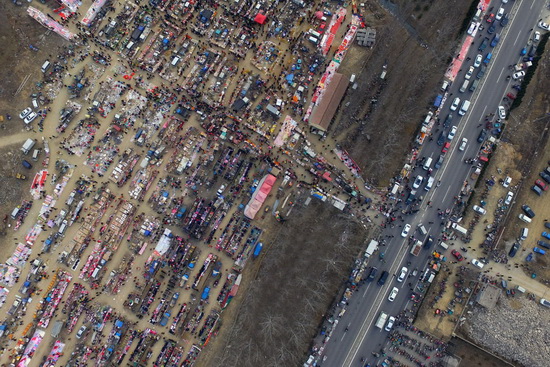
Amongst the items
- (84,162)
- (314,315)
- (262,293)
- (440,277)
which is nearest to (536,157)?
(440,277)

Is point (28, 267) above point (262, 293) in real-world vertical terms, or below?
below

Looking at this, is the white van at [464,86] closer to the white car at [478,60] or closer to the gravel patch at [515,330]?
the white car at [478,60]

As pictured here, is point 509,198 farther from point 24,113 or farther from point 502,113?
point 24,113

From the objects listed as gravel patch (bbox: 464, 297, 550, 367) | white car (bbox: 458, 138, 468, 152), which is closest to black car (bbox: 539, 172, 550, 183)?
white car (bbox: 458, 138, 468, 152)

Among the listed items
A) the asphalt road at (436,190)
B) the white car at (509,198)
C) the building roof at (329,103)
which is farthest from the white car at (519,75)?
the building roof at (329,103)

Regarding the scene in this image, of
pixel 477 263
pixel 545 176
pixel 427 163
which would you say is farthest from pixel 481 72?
pixel 477 263

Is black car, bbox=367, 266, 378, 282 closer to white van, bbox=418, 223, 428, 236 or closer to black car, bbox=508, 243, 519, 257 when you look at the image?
white van, bbox=418, 223, 428, 236

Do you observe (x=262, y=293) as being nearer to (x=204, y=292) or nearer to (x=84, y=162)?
(x=204, y=292)
